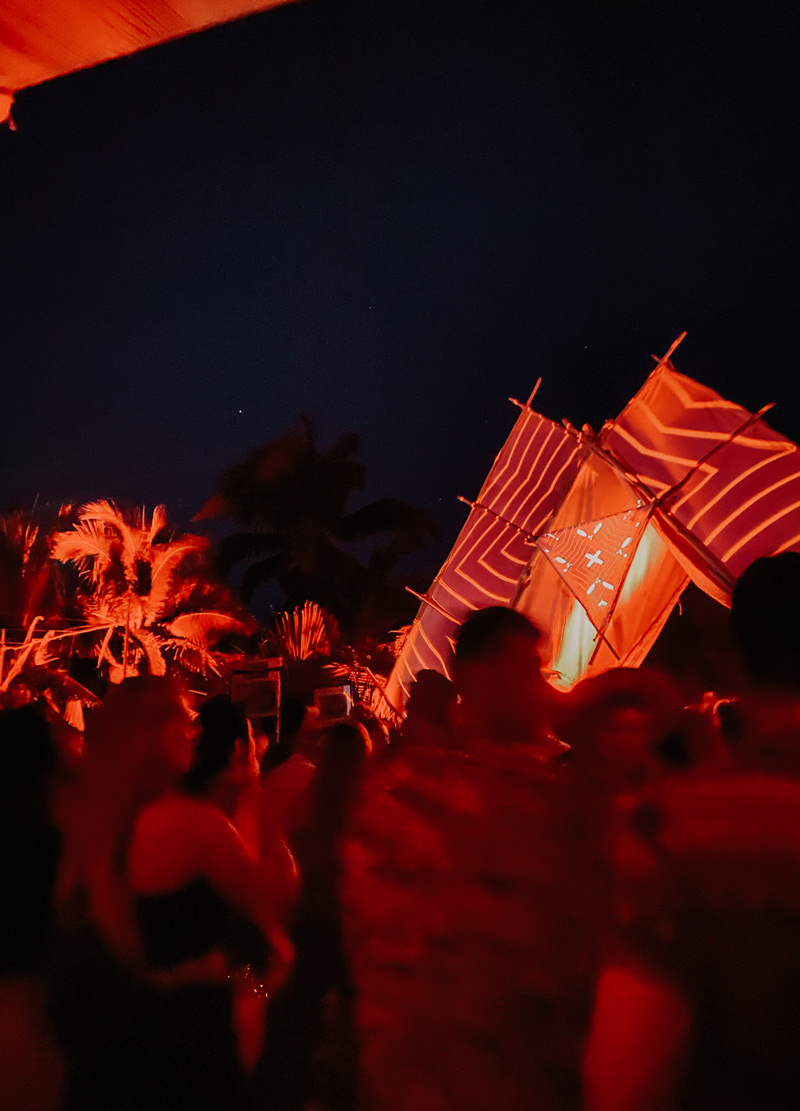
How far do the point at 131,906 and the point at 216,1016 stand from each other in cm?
48

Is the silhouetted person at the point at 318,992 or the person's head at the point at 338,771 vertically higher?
the person's head at the point at 338,771

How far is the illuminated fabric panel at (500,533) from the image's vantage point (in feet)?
28.2

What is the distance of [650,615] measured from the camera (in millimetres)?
7438

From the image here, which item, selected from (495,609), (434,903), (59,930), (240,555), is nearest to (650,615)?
(495,609)

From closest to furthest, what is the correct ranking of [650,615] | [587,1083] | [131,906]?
[587,1083] → [131,906] → [650,615]

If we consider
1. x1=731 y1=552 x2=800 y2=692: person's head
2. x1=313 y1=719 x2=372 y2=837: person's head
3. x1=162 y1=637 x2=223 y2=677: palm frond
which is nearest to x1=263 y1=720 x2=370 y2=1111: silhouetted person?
x1=313 y1=719 x2=372 y2=837: person's head

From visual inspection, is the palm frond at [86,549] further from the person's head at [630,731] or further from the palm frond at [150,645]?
the person's head at [630,731]

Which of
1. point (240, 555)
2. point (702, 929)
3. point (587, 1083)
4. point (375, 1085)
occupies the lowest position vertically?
point (375, 1085)

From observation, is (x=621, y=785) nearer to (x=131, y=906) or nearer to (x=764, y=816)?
(x=764, y=816)

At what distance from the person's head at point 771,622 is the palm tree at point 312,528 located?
90.2 feet

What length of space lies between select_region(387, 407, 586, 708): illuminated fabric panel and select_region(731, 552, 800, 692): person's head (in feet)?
20.4

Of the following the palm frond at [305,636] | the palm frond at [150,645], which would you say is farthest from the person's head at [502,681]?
the palm frond at [305,636]

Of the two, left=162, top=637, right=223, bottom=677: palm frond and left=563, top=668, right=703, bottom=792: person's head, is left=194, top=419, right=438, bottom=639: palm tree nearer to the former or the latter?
left=162, top=637, right=223, bottom=677: palm frond

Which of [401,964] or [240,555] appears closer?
[401,964]
